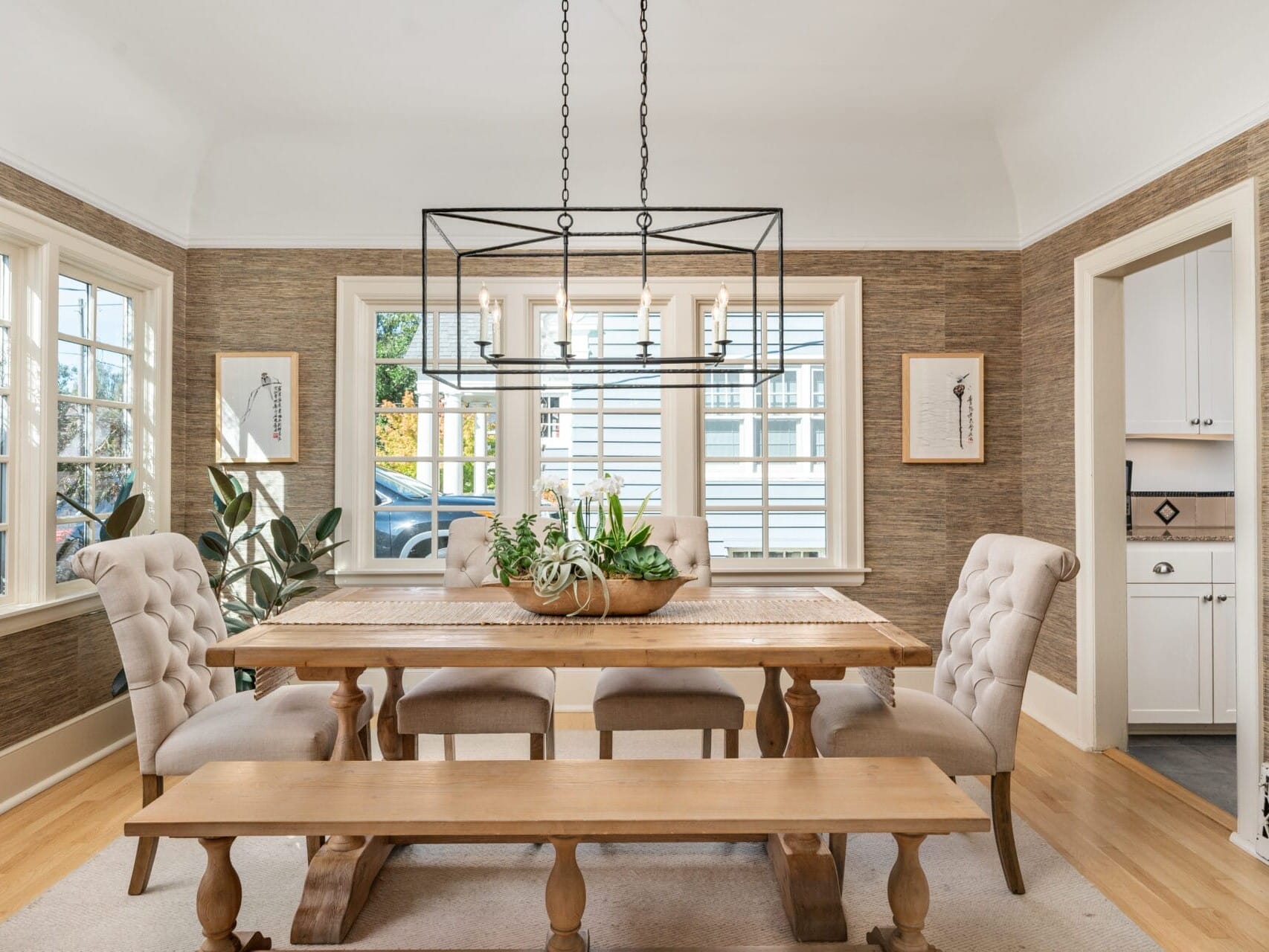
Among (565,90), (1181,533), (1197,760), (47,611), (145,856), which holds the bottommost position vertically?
(1197,760)

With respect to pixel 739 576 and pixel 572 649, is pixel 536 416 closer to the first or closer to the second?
pixel 739 576

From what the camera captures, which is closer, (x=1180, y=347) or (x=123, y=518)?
(x=123, y=518)

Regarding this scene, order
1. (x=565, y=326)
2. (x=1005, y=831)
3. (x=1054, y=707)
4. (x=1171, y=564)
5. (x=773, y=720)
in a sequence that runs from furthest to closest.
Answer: (x=1054, y=707) < (x=1171, y=564) < (x=773, y=720) < (x=1005, y=831) < (x=565, y=326)

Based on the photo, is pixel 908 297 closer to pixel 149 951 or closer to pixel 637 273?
pixel 637 273

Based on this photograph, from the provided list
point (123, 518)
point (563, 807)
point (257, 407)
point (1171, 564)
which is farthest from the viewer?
point (257, 407)

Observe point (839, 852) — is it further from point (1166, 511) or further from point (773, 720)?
point (1166, 511)

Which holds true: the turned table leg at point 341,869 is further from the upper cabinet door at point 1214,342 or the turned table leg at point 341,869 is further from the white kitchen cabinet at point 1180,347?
the upper cabinet door at point 1214,342

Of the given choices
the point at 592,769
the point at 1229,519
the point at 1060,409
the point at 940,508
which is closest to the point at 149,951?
the point at 592,769

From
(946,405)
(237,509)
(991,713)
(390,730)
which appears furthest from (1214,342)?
(237,509)

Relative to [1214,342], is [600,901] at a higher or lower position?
lower

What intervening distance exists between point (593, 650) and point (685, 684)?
2.51ft

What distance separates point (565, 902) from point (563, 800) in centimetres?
23

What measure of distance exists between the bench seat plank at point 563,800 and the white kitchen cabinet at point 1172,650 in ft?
7.13

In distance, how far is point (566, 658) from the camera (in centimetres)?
206
